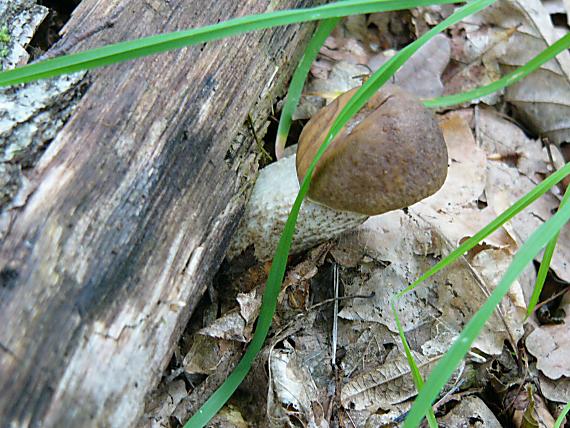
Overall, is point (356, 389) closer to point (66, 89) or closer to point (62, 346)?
point (62, 346)

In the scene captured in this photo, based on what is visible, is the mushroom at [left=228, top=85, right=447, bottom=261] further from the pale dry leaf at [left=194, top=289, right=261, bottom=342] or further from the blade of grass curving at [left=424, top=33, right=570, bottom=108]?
the pale dry leaf at [left=194, top=289, right=261, bottom=342]

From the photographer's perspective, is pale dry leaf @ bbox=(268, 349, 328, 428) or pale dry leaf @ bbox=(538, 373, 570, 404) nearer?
pale dry leaf @ bbox=(268, 349, 328, 428)

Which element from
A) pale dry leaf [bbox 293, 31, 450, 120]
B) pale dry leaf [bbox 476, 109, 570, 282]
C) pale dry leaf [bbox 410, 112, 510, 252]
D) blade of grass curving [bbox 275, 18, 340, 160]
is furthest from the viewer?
pale dry leaf [bbox 293, 31, 450, 120]

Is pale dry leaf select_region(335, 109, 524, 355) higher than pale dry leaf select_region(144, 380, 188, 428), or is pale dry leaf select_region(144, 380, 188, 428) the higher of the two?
pale dry leaf select_region(144, 380, 188, 428)

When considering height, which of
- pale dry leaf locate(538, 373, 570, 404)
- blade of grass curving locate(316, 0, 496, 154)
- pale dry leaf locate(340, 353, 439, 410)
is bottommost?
pale dry leaf locate(538, 373, 570, 404)

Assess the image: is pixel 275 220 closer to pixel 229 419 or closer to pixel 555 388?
pixel 229 419

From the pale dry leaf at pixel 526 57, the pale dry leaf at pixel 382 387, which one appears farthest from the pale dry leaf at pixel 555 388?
the pale dry leaf at pixel 526 57

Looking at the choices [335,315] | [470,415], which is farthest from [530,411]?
[335,315]

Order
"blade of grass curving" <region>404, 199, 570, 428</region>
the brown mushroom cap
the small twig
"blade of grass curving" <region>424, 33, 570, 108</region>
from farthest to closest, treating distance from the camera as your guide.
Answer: the small twig < the brown mushroom cap < "blade of grass curving" <region>424, 33, 570, 108</region> < "blade of grass curving" <region>404, 199, 570, 428</region>

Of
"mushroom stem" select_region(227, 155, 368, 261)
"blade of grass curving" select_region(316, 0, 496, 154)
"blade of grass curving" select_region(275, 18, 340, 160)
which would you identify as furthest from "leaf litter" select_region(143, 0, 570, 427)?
"blade of grass curving" select_region(316, 0, 496, 154)
